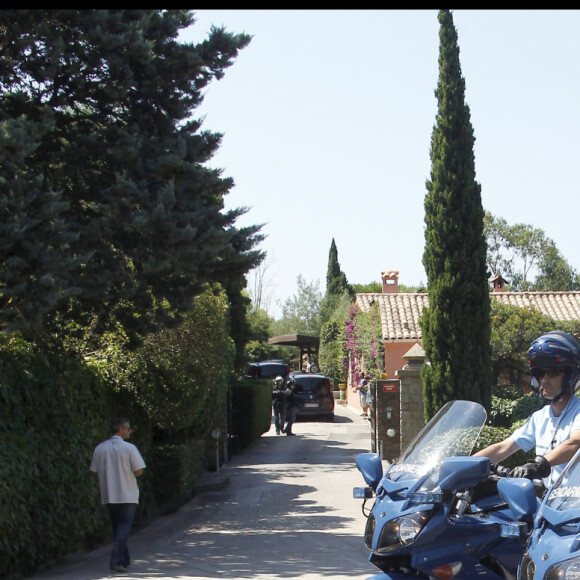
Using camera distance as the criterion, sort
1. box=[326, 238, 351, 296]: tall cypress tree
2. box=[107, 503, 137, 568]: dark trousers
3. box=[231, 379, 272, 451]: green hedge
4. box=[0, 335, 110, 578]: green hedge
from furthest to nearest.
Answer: box=[326, 238, 351, 296]: tall cypress tree → box=[231, 379, 272, 451]: green hedge → box=[107, 503, 137, 568]: dark trousers → box=[0, 335, 110, 578]: green hedge

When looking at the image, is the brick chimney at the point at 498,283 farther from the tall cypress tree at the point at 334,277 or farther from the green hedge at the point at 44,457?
the green hedge at the point at 44,457

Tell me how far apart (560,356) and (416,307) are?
29.8 metres

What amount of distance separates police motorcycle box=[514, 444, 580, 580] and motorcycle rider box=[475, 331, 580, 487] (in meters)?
0.88

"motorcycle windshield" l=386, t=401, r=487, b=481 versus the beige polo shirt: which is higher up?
"motorcycle windshield" l=386, t=401, r=487, b=481

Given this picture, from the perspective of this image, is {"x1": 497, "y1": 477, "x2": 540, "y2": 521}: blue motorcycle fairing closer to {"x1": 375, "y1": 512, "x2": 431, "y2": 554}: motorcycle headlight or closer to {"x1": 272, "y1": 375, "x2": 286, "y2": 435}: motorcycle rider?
{"x1": 375, "y1": 512, "x2": 431, "y2": 554}: motorcycle headlight

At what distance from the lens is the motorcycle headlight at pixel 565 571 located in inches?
131

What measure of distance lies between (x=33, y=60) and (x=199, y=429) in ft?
25.1

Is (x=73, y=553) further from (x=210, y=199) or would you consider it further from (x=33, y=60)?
(x=33, y=60)

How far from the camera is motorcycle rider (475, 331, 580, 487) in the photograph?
4910mm

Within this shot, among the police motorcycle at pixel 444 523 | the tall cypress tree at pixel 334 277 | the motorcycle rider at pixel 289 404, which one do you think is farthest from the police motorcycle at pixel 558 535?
the tall cypress tree at pixel 334 277

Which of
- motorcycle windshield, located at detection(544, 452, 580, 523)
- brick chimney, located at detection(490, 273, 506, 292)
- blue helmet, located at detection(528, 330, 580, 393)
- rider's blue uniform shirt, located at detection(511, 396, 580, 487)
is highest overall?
brick chimney, located at detection(490, 273, 506, 292)

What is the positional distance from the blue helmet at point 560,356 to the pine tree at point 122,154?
5179 mm

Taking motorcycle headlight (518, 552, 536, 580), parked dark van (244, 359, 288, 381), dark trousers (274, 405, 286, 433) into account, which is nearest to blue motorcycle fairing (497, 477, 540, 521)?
motorcycle headlight (518, 552, 536, 580)

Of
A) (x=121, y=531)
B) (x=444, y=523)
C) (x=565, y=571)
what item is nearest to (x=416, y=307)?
(x=121, y=531)
